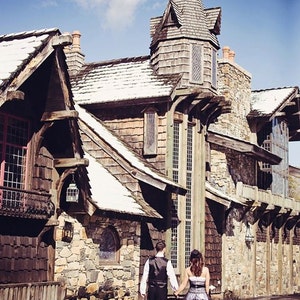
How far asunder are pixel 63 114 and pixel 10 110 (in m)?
1.04

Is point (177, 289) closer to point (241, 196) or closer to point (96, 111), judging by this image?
point (96, 111)

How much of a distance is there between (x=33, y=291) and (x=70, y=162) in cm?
273

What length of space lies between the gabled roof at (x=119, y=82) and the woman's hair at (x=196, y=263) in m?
11.2

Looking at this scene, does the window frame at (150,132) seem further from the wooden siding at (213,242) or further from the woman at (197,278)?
the woman at (197,278)

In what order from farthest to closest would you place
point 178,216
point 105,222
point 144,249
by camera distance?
point 178,216 → point 144,249 → point 105,222

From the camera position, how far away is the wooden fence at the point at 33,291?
12539mm

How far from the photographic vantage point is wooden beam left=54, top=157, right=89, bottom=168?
14047mm

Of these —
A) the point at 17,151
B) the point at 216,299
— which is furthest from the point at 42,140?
the point at 216,299

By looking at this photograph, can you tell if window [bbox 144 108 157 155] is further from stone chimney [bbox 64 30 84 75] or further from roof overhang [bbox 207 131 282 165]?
stone chimney [bbox 64 30 84 75]

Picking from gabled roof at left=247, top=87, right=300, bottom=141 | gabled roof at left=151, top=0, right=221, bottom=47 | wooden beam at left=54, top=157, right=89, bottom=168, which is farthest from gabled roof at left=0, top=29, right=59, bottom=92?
gabled roof at left=247, top=87, right=300, bottom=141

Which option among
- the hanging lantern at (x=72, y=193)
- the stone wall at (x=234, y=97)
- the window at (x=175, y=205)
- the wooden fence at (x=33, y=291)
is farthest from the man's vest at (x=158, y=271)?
the stone wall at (x=234, y=97)

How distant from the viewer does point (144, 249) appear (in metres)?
19.6

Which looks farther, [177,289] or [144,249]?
[144,249]

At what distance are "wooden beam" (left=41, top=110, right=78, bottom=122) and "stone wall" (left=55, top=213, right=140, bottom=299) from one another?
2.38m
